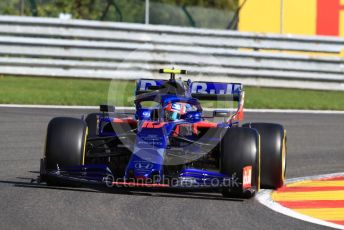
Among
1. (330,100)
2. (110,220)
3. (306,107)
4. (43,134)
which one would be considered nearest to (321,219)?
(110,220)

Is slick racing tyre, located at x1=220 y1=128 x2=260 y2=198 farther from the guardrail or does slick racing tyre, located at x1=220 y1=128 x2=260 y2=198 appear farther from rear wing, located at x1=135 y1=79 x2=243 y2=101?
the guardrail

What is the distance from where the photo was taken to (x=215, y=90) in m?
10.4

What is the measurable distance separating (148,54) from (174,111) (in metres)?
10.6

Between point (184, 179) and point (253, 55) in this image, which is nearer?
point (184, 179)

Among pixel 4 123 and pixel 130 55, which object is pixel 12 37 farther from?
pixel 4 123

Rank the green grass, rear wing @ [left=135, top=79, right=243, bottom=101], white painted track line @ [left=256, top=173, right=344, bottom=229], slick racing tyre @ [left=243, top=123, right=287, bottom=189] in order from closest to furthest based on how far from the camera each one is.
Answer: white painted track line @ [left=256, top=173, right=344, bottom=229] → slick racing tyre @ [left=243, top=123, right=287, bottom=189] → rear wing @ [left=135, top=79, right=243, bottom=101] → the green grass

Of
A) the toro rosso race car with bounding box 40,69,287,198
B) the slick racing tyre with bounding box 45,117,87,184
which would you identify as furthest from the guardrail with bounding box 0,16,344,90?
the slick racing tyre with bounding box 45,117,87,184

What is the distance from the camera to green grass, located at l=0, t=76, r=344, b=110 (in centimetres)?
1723

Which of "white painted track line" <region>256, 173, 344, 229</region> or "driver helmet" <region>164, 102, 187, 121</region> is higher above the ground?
→ "driver helmet" <region>164, 102, 187, 121</region>

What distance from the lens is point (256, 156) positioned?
8648 mm

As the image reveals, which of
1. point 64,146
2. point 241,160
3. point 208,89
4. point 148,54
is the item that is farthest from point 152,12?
point 241,160

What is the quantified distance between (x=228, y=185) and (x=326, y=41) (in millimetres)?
13110

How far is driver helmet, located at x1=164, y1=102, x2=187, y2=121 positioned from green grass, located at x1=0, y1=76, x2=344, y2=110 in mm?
6569

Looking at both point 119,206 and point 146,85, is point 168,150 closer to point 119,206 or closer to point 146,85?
point 119,206
